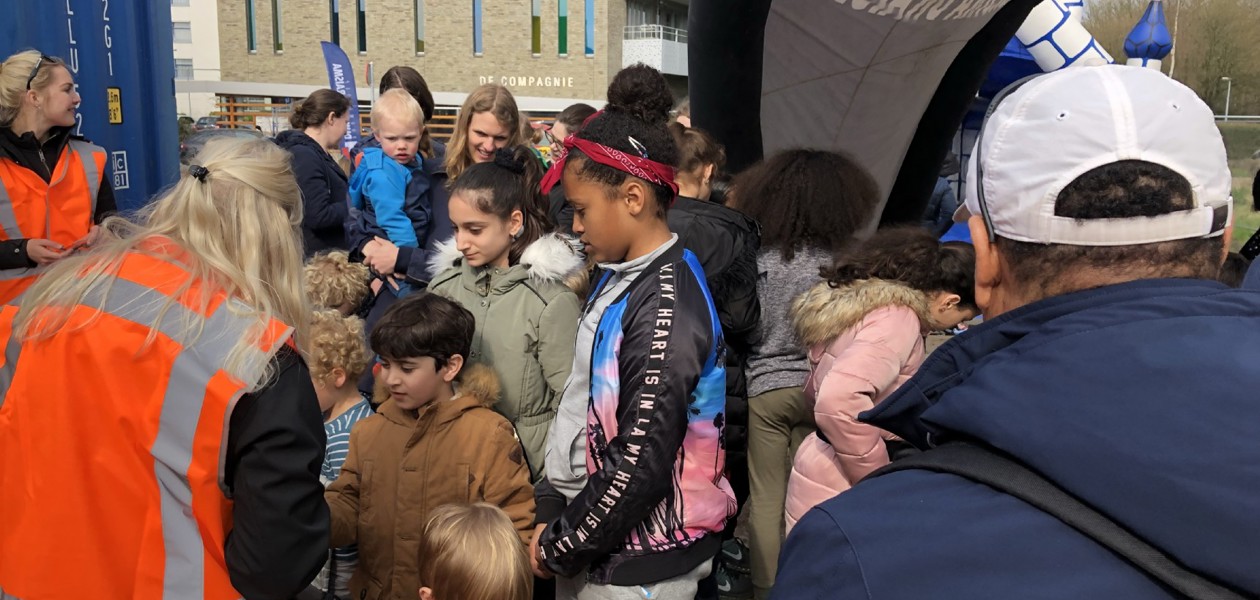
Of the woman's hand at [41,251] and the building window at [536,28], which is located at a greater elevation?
the building window at [536,28]

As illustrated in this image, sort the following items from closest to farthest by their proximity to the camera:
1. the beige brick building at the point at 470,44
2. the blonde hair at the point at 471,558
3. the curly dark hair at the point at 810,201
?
the blonde hair at the point at 471,558 → the curly dark hair at the point at 810,201 → the beige brick building at the point at 470,44

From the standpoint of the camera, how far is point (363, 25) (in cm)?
3681

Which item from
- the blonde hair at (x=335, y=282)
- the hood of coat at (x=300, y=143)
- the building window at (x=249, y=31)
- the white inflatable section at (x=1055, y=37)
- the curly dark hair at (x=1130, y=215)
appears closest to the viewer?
the curly dark hair at (x=1130, y=215)

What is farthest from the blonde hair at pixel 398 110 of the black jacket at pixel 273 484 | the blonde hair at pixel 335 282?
the black jacket at pixel 273 484

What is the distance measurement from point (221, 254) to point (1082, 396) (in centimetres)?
147

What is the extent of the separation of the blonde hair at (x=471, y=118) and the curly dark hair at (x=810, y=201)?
3.88ft

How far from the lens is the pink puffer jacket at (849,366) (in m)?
2.51

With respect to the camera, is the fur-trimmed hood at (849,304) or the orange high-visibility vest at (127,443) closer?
the orange high-visibility vest at (127,443)

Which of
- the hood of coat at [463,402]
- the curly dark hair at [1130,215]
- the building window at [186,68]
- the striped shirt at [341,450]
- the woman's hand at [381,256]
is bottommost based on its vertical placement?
the striped shirt at [341,450]

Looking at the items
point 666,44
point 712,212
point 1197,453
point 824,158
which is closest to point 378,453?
point 712,212

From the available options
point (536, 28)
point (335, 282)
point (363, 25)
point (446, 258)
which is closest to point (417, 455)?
point (446, 258)

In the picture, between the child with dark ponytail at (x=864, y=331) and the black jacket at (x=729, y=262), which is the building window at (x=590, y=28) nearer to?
the black jacket at (x=729, y=262)

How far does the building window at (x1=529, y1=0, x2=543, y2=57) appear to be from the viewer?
119 ft

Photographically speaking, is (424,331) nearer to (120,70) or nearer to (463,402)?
(463,402)
